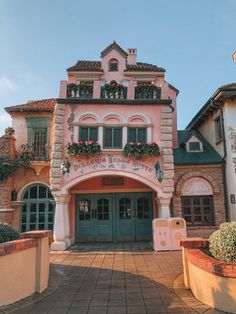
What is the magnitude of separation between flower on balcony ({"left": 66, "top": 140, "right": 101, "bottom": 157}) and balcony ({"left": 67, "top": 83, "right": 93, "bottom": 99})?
2.32 metres

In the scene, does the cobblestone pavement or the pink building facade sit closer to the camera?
the cobblestone pavement

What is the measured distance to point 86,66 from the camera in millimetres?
15273

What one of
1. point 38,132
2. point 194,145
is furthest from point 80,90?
point 194,145

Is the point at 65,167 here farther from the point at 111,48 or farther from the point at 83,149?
the point at 111,48

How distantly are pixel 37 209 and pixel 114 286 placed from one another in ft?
25.9

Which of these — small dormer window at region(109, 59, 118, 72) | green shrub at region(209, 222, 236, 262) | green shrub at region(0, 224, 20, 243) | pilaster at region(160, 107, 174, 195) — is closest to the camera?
green shrub at region(209, 222, 236, 262)

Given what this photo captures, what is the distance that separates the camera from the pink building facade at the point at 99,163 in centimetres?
1150

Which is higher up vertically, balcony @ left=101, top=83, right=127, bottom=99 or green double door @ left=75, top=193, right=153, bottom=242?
balcony @ left=101, top=83, right=127, bottom=99

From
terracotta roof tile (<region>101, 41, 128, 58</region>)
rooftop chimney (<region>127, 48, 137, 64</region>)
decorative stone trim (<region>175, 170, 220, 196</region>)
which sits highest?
rooftop chimney (<region>127, 48, 137, 64</region>)

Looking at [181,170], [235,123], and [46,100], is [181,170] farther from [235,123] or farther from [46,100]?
[46,100]

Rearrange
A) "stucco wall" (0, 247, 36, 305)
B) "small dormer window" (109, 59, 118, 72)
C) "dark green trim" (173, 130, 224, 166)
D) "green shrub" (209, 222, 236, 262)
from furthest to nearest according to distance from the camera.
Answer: "small dormer window" (109, 59, 118, 72) → "dark green trim" (173, 130, 224, 166) → "green shrub" (209, 222, 236, 262) → "stucco wall" (0, 247, 36, 305)

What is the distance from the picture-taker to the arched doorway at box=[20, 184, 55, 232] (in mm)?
13094

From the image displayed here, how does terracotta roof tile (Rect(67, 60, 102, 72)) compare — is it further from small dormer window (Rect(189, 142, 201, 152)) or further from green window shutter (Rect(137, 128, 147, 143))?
small dormer window (Rect(189, 142, 201, 152))

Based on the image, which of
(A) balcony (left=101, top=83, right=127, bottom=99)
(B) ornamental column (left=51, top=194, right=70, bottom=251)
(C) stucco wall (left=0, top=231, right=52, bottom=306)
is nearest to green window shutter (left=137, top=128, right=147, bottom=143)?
(A) balcony (left=101, top=83, right=127, bottom=99)
